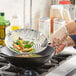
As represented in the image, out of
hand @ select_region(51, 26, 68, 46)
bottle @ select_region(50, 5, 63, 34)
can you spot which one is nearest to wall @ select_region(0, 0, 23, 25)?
hand @ select_region(51, 26, 68, 46)

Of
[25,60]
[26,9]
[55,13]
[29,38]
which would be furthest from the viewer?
[55,13]

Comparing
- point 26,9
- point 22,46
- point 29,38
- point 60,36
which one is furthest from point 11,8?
point 22,46

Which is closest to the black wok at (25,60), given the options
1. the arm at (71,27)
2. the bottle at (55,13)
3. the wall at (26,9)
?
the wall at (26,9)

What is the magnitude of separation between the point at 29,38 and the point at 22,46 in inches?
5.4

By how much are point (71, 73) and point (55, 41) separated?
2.89ft

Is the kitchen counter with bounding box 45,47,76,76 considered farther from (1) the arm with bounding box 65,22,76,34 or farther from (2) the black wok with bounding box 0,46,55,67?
(1) the arm with bounding box 65,22,76,34

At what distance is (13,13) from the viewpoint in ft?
5.86

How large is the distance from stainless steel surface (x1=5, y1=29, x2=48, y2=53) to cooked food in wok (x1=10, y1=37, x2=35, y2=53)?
2 centimetres

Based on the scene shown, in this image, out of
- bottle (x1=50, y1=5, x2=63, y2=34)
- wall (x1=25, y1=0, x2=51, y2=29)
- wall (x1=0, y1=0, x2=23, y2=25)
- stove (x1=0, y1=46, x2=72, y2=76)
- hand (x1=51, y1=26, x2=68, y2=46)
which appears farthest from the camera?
bottle (x1=50, y1=5, x2=63, y2=34)

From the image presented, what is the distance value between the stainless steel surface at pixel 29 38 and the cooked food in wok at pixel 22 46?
0.02 metres

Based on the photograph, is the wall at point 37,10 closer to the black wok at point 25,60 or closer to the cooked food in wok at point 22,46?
the cooked food in wok at point 22,46

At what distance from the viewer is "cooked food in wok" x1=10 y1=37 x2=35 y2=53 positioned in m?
1.13

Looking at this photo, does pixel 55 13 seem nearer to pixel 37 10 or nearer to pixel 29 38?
pixel 37 10

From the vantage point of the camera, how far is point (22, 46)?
1.16 metres
